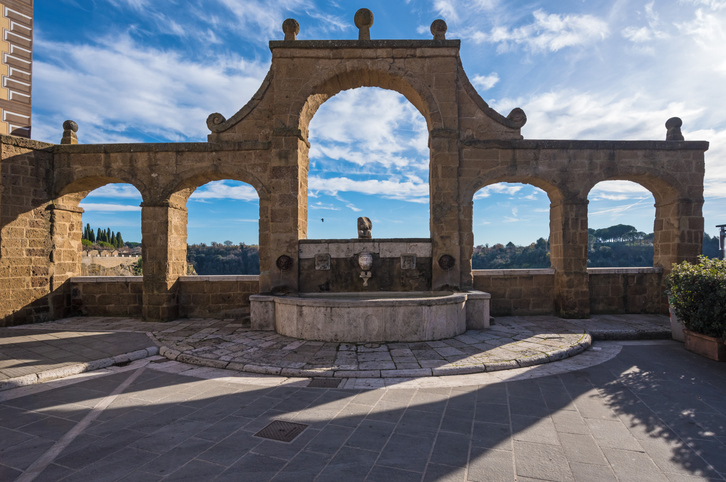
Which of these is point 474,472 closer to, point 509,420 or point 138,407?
point 509,420

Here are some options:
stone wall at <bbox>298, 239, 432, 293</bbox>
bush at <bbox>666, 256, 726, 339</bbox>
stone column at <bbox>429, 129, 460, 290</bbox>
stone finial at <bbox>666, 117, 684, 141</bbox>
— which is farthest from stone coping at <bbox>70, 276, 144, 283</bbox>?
stone finial at <bbox>666, 117, 684, 141</bbox>

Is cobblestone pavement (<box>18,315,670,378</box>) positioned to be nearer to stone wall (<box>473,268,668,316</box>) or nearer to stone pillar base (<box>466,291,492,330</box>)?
stone pillar base (<box>466,291,492,330</box>)

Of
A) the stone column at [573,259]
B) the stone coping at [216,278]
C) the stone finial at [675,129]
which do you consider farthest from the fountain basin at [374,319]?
the stone finial at [675,129]

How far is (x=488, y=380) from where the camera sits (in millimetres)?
4188

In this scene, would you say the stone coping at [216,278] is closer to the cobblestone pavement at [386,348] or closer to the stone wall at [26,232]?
A: the cobblestone pavement at [386,348]

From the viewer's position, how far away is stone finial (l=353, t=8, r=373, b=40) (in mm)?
7848

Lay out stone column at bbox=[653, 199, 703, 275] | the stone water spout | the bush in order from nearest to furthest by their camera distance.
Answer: the bush < the stone water spout < stone column at bbox=[653, 199, 703, 275]

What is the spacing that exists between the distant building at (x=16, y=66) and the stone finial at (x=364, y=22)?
888 centimetres

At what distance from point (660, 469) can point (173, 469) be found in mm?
3704

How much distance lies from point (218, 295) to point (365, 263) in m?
3.94

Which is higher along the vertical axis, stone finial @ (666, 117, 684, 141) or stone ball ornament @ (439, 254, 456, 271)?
stone finial @ (666, 117, 684, 141)

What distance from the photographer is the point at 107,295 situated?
27.0 ft

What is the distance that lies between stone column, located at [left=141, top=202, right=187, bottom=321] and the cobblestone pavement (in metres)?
0.58

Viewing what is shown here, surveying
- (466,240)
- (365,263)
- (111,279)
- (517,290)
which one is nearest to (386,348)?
(365,263)
